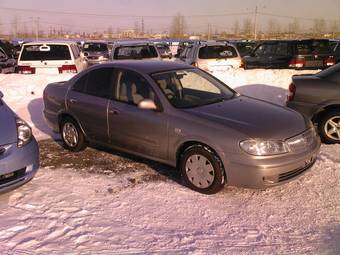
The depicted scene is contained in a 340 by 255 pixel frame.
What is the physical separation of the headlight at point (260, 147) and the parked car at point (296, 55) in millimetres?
10393

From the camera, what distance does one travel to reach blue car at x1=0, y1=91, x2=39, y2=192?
468cm

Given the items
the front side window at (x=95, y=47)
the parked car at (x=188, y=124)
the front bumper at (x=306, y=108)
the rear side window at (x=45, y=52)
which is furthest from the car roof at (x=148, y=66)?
the front side window at (x=95, y=47)

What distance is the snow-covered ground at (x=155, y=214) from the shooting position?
3803mm

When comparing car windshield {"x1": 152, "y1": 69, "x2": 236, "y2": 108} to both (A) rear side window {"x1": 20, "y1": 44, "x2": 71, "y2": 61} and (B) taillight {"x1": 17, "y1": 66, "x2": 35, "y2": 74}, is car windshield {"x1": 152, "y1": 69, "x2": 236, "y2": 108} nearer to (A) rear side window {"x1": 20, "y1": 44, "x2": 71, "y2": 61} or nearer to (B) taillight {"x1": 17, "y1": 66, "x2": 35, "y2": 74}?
(A) rear side window {"x1": 20, "y1": 44, "x2": 71, "y2": 61}

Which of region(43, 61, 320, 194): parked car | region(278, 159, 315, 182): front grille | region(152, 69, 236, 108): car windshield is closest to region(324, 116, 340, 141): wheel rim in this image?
region(43, 61, 320, 194): parked car

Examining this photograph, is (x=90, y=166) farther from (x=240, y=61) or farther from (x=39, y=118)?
(x=240, y=61)

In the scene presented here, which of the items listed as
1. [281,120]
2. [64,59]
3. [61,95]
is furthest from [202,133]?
[64,59]

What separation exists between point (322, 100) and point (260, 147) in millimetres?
3191

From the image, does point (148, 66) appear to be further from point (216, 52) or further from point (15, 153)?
point (216, 52)

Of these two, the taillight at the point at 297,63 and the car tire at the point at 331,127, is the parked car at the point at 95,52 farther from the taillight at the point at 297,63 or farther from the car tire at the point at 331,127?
the car tire at the point at 331,127

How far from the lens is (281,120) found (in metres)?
5.10

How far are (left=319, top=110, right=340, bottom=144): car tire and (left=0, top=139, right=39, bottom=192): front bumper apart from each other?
493 cm

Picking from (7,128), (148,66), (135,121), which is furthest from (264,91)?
(7,128)

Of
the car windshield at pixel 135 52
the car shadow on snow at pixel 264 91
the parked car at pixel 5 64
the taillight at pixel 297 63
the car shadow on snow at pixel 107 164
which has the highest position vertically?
the car windshield at pixel 135 52
